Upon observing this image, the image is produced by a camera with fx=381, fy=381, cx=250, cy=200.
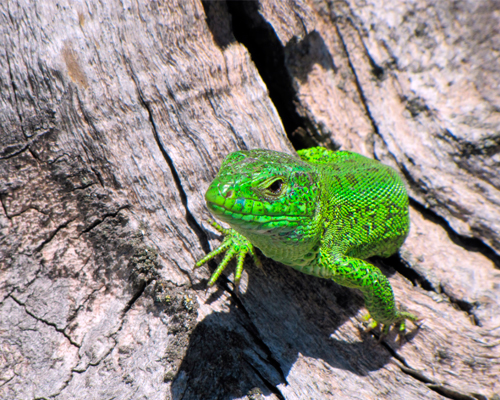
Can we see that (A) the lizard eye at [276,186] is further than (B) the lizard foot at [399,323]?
No

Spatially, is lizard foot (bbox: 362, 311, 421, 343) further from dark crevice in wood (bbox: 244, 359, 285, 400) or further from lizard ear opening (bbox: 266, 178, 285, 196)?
lizard ear opening (bbox: 266, 178, 285, 196)

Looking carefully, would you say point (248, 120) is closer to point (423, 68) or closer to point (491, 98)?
point (423, 68)

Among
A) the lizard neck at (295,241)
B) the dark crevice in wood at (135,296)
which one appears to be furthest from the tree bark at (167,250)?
the lizard neck at (295,241)

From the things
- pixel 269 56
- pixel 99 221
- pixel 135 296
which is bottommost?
pixel 135 296

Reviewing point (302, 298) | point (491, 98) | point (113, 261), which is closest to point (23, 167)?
point (113, 261)

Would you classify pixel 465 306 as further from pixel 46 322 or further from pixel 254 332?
pixel 46 322

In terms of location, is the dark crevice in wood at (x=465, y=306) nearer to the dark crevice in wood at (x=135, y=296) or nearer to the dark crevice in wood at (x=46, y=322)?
the dark crevice in wood at (x=135, y=296)

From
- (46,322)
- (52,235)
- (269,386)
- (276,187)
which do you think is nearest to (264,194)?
(276,187)
